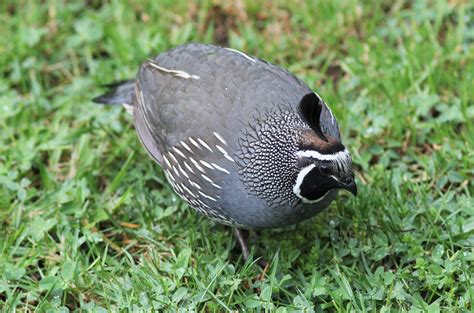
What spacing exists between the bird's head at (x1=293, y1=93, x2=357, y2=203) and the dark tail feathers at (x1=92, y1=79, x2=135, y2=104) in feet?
4.72

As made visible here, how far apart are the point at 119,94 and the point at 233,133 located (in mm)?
1255

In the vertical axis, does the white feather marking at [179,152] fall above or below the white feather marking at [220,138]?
below

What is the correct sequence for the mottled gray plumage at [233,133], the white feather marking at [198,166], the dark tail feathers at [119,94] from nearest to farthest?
1. the mottled gray plumage at [233,133]
2. the white feather marking at [198,166]
3. the dark tail feathers at [119,94]

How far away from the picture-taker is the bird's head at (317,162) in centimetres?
355

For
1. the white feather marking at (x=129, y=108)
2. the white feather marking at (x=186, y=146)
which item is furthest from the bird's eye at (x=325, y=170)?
the white feather marking at (x=129, y=108)

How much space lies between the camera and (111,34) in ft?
18.5

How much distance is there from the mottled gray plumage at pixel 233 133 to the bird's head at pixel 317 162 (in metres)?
0.03

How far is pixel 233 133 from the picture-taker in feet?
12.5

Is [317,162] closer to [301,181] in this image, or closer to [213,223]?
[301,181]

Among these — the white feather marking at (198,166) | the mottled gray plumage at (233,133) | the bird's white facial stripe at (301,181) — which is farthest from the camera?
the white feather marking at (198,166)

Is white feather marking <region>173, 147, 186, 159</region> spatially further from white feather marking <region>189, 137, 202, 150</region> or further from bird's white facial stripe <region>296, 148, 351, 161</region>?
bird's white facial stripe <region>296, 148, 351, 161</region>

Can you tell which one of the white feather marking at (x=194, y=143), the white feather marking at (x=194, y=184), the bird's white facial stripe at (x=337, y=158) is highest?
the bird's white facial stripe at (x=337, y=158)

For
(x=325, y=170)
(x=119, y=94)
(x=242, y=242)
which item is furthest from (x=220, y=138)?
(x=119, y=94)

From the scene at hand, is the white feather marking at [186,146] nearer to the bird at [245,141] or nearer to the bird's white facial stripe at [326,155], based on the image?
the bird at [245,141]
